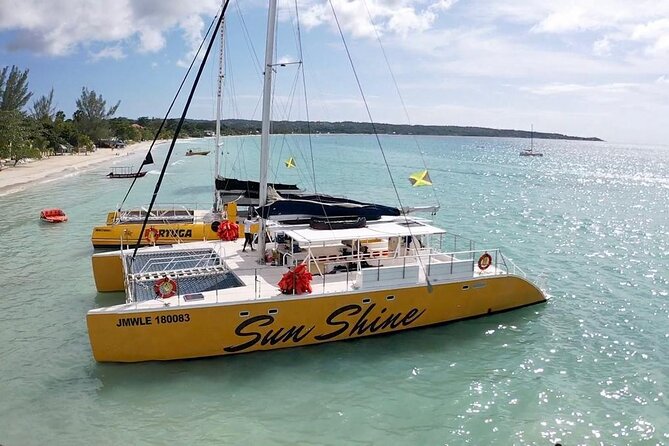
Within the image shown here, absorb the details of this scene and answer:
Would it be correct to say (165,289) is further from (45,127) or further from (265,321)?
(45,127)

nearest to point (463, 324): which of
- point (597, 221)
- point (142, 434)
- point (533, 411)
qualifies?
point (533, 411)

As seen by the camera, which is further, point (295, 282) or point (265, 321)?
point (295, 282)

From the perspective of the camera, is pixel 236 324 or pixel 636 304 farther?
pixel 636 304

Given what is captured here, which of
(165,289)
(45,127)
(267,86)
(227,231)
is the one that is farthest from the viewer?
(45,127)

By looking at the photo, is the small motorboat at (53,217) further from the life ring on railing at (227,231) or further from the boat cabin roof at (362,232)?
the boat cabin roof at (362,232)

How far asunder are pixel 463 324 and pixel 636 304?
25.6 ft

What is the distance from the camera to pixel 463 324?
53.5ft

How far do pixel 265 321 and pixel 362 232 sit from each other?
4.32 m

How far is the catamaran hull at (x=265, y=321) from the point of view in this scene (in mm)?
12641

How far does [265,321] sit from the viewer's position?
13453 mm

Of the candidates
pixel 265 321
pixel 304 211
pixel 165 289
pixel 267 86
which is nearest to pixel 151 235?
pixel 304 211

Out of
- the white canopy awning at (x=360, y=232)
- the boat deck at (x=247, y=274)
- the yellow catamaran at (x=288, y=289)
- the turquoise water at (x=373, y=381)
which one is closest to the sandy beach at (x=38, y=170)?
the turquoise water at (x=373, y=381)

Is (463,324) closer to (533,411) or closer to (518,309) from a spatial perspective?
(518,309)

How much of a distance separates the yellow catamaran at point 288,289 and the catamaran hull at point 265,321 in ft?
0.09
